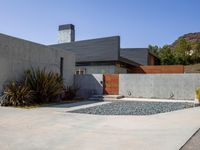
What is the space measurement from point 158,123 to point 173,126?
25.4 inches

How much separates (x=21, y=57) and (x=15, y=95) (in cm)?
264

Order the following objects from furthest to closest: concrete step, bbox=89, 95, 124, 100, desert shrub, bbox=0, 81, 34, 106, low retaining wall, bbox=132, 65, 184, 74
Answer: low retaining wall, bbox=132, 65, 184, 74, concrete step, bbox=89, 95, 124, 100, desert shrub, bbox=0, 81, 34, 106

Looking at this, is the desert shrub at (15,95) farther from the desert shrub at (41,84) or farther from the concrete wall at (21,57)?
the desert shrub at (41,84)

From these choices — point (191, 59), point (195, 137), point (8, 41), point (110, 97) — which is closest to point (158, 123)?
point (195, 137)

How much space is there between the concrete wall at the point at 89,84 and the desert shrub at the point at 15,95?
7.27 meters

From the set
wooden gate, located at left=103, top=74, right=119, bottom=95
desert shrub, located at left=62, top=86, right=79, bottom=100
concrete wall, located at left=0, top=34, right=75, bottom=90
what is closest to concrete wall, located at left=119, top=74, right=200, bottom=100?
wooden gate, located at left=103, top=74, right=119, bottom=95

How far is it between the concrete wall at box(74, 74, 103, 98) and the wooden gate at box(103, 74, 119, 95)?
1.05ft

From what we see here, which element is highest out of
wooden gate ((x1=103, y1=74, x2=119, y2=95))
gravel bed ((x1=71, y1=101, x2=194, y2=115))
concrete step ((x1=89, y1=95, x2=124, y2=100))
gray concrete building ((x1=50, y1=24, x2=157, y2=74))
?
gray concrete building ((x1=50, y1=24, x2=157, y2=74))

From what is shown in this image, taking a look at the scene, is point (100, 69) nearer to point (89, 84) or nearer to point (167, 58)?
point (89, 84)

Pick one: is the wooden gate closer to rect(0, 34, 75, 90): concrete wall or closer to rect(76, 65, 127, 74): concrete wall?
rect(0, 34, 75, 90): concrete wall

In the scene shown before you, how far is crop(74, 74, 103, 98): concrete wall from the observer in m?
21.6

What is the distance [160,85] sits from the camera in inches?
795

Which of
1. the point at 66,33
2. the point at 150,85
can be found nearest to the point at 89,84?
the point at 150,85

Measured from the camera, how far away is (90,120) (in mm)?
9742
